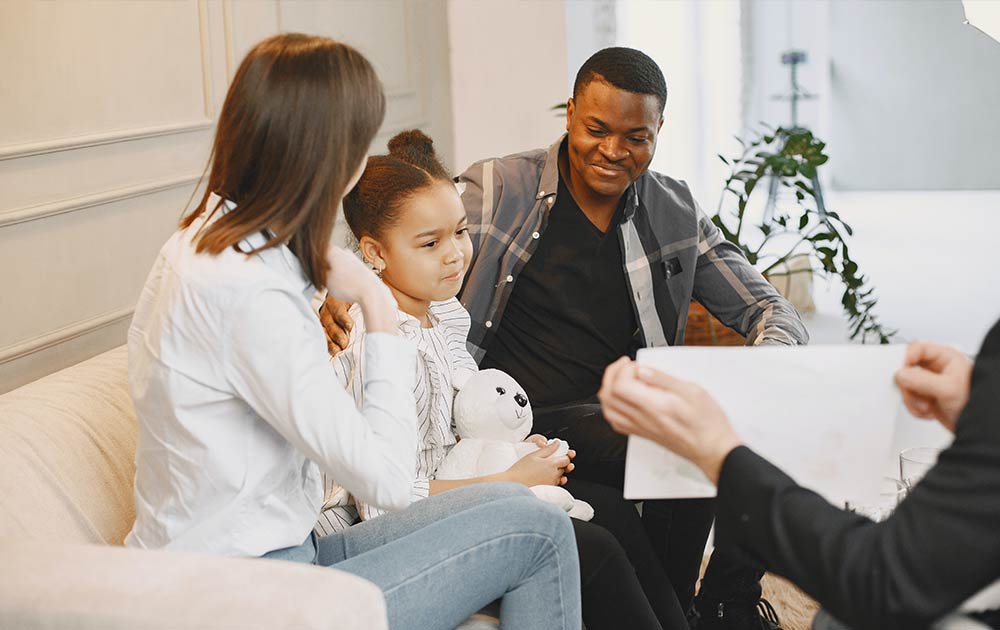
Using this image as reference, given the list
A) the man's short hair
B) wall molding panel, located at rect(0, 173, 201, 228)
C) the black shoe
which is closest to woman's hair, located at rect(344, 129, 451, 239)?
the man's short hair

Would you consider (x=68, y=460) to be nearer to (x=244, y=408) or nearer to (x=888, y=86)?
(x=244, y=408)

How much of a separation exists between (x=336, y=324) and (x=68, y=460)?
1.64ft

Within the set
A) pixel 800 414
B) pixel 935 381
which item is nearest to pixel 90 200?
pixel 800 414

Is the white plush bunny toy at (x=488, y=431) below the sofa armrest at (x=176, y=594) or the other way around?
below

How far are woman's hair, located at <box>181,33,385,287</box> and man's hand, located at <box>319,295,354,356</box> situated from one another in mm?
491

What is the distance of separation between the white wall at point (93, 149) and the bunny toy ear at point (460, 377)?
32.5 inches

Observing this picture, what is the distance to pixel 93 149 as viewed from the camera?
7.39ft

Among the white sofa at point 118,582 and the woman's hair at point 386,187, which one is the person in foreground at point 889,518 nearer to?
the white sofa at point 118,582

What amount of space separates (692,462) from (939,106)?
20.0 feet

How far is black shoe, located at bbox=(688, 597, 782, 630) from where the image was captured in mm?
1976

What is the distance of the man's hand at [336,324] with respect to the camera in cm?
180

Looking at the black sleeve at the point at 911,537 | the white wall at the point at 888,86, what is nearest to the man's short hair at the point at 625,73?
the black sleeve at the point at 911,537

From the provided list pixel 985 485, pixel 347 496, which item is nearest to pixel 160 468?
pixel 347 496

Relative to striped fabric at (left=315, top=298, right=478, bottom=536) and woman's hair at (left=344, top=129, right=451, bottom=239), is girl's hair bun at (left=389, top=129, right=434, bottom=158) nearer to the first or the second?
woman's hair at (left=344, top=129, right=451, bottom=239)
